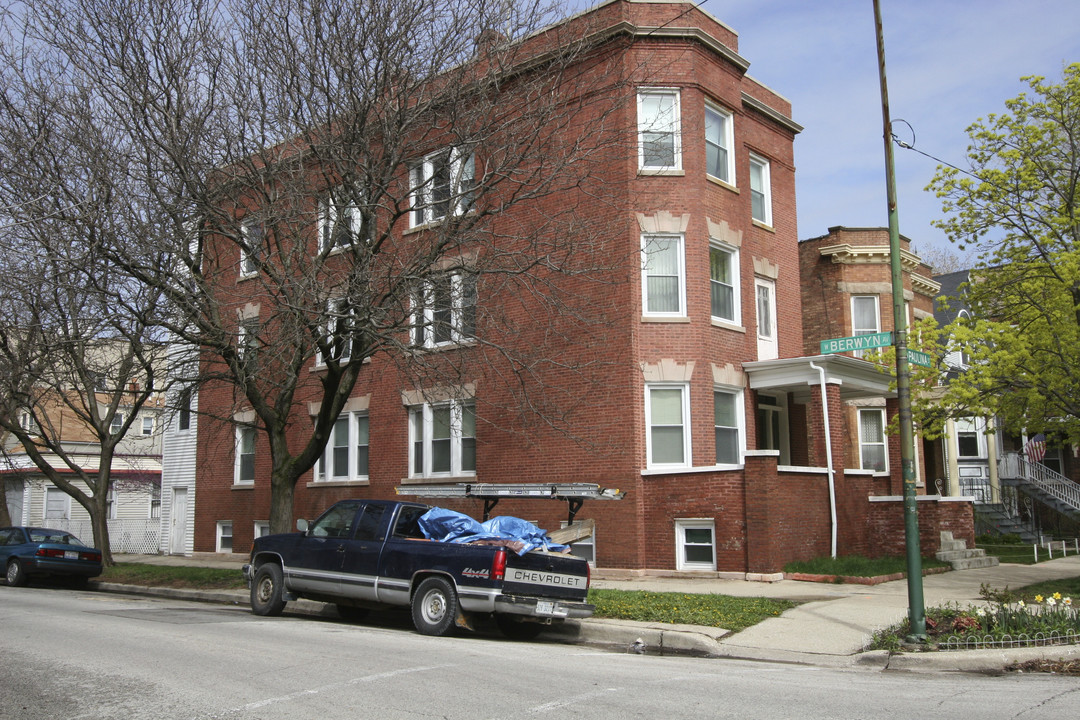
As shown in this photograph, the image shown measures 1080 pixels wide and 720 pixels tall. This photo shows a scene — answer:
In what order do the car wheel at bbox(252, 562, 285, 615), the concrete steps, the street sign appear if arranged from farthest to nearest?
1. the concrete steps
2. the car wheel at bbox(252, 562, 285, 615)
3. the street sign

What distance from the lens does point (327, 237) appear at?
54.0 ft

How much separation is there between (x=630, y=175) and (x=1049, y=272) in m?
7.97

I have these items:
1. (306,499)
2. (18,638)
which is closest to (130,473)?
(306,499)

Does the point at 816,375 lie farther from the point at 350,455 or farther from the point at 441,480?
the point at 350,455

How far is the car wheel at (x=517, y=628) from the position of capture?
1184cm

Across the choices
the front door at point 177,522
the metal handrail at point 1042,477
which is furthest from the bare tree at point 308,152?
the metal handrail at point 1042,477

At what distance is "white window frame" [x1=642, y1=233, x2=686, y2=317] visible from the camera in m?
18.8

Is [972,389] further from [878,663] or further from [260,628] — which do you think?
[260,628]

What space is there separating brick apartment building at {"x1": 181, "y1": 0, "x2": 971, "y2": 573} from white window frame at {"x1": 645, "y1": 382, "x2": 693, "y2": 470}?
32 mm

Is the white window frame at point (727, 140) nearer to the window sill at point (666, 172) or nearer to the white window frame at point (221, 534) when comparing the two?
the window sill at point (666, 172)

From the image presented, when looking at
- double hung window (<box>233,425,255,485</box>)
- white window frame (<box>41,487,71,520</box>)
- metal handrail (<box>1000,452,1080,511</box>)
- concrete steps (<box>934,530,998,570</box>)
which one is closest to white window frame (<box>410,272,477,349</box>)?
concrete steps (<box>934,530,998,570</box>)

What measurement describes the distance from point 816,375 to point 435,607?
35.3 feet

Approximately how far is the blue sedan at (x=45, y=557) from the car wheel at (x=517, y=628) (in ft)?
42.0

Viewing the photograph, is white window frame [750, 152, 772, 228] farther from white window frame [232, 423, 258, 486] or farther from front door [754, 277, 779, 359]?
white window frame [232, 423, 258, 486]
